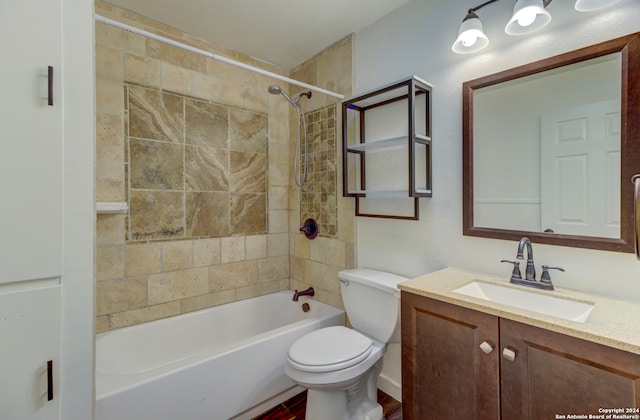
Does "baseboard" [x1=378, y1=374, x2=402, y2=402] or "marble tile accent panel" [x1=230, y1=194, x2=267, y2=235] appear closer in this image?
"baseboard" [x1=378, y1=374, x2=402, y2=402]

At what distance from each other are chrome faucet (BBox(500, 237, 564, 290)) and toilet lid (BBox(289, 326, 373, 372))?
0.81 m

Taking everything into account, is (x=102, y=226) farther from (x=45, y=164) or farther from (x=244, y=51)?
(x=244, y=51)

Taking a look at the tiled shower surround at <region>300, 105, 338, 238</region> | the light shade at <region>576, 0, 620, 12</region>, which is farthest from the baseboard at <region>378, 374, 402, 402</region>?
the light shade at <region>576, 0, 620, 12</region>

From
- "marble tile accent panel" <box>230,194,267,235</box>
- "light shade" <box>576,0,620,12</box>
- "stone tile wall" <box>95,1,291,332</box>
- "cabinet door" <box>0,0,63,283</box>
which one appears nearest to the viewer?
"cabinet door" <box>0,0,63,283</box>

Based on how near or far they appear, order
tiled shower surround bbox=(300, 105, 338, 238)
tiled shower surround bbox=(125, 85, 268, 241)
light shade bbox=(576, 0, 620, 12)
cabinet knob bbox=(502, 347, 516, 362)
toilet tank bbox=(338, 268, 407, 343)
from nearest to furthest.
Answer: cabinet knob bbox=(502, 347, 516, 362)
light shade bbox=(576, 0, 620, 12)
toilet tank bbox=(338, 268, 407, 343)
tiled shower surround bbox=(125, 85, 268, 241)
tiled shower surround bbox=(300, 105, 338, 238)

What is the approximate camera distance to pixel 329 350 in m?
1.53

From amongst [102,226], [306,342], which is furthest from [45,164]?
[306,342]

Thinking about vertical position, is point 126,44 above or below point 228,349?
above

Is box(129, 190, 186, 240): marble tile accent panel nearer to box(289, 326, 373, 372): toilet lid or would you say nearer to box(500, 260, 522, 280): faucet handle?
box(289, 326, 373, 372): toilet lid

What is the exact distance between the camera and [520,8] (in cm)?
120

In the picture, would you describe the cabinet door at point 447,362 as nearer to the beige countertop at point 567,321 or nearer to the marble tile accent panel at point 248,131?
the beige countertop at point 567,321

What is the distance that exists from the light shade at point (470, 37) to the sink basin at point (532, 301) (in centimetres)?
116

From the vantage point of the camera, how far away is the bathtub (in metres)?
1.37

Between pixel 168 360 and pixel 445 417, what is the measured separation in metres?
1.78
